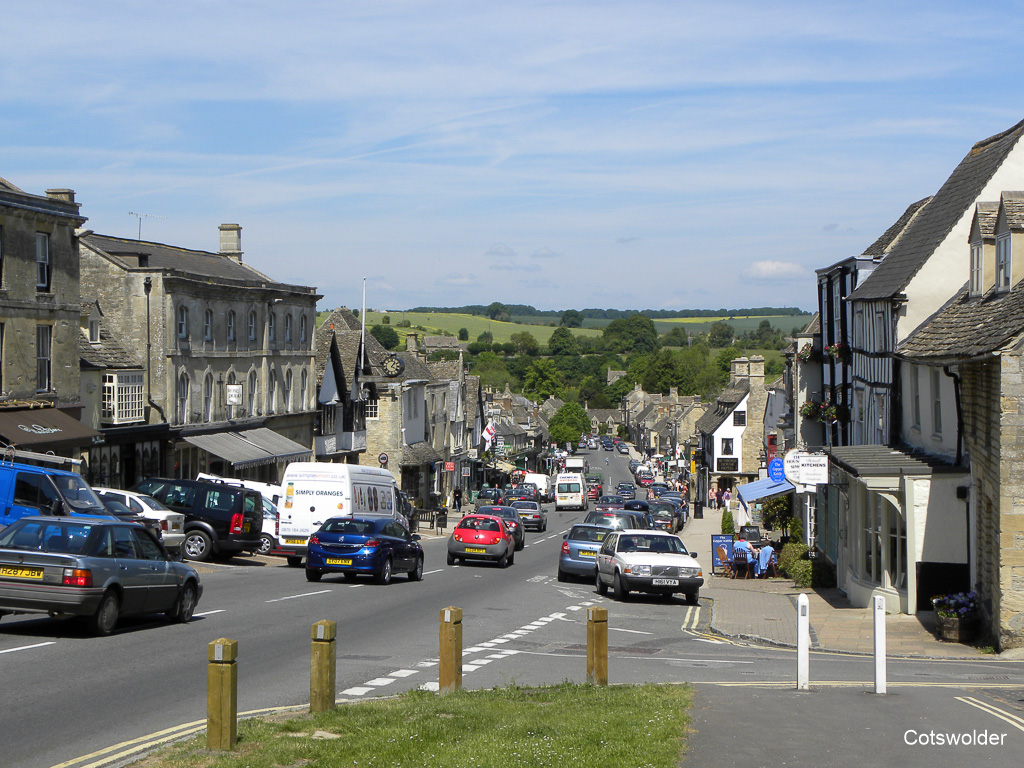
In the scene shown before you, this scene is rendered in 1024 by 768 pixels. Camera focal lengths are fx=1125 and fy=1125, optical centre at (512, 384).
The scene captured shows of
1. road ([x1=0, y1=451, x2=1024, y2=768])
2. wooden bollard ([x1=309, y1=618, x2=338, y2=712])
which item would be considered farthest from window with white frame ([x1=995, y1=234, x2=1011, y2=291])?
wooden bollard ([x1=309, y1=618, x2=338, y2=712])

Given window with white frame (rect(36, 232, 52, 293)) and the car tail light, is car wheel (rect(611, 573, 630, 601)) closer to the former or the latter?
the car tail light

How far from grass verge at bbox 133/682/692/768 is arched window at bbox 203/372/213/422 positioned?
34303 millimetres

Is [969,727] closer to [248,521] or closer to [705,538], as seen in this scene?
[248,521]

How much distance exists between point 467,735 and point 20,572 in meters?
8.39

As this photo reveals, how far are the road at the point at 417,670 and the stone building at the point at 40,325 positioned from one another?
9.95 metres

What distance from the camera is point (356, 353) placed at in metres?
64.9

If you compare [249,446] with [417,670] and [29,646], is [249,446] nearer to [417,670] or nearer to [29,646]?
[29,646]

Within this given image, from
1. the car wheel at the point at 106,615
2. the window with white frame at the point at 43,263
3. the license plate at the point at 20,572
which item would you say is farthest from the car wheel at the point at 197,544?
the license plate at the point at 20,572

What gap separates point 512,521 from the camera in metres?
42.4

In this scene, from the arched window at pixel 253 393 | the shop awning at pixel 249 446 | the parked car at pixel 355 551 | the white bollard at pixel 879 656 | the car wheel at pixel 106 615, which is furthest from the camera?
the arched window at pixel 253 393

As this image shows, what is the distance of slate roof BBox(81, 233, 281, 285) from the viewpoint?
42.0 metres

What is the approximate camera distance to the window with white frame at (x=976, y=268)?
69.4ft

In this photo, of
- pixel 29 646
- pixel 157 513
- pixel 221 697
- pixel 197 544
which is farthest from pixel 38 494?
pixel 221 697

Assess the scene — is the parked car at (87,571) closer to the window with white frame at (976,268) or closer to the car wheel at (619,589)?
the car wheel at (619,589)
